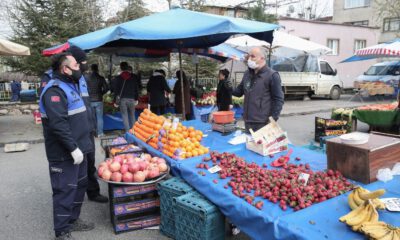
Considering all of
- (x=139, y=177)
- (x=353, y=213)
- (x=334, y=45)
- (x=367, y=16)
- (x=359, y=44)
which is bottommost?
(x=139, y=177)

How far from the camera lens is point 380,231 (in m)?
2.07

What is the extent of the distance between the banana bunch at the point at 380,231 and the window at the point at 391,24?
1270 inches

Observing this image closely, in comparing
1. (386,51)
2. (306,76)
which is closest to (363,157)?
(386,51)

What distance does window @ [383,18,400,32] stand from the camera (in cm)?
2886

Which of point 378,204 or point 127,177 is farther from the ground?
point 378,204

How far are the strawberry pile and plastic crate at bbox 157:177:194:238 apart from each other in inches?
11.3

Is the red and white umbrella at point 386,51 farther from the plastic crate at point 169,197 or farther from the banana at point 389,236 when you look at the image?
the banana at point 389,236

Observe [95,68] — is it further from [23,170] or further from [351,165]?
[351,165]

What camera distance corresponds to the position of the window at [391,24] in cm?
2886

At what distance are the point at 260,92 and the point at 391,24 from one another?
30.6m

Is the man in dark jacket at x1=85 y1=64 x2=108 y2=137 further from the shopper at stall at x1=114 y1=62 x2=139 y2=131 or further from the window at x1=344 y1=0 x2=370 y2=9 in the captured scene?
the window at x1=344 y1=0 x2=370 y2=9

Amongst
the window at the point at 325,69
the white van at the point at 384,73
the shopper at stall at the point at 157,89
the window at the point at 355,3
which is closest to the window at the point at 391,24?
the window at the point at 355,3

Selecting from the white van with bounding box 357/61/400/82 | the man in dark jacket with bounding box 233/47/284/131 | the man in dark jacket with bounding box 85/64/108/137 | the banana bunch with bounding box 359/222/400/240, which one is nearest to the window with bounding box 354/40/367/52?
the white van with bounding box 357/61/400/82

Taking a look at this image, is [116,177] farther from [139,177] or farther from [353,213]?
[353,213]
